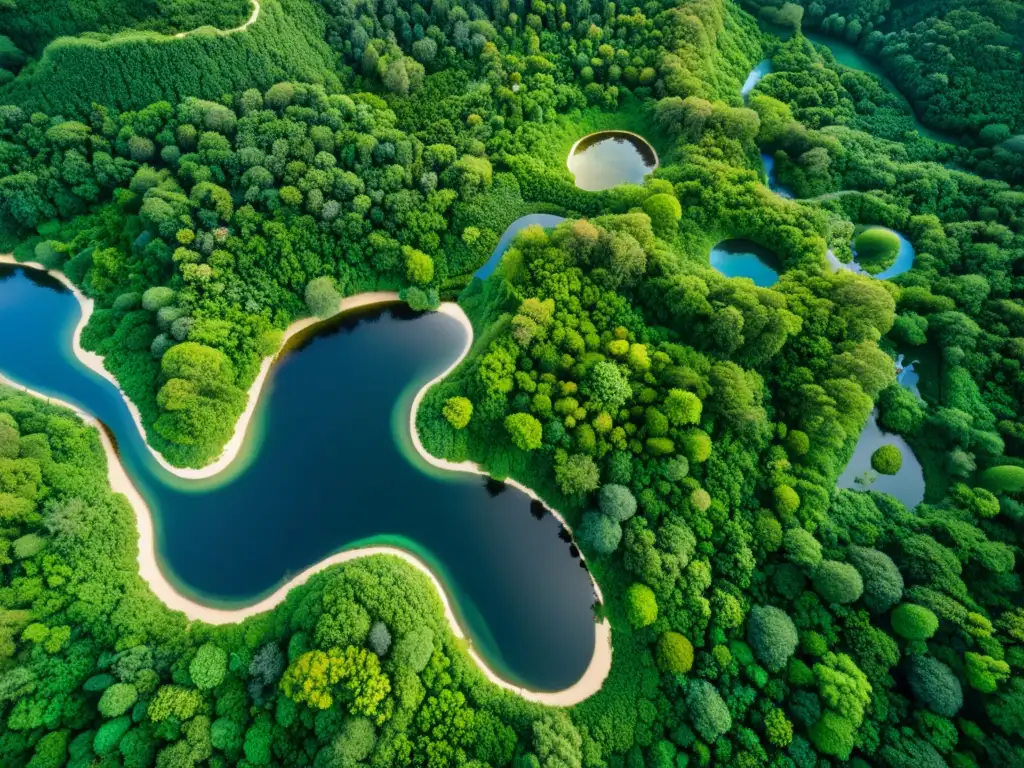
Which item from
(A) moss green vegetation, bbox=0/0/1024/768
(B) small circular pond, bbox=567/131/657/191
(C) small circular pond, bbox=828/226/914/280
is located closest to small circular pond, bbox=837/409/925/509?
(A) moss green vegetation, bbox=0/0/1024/768

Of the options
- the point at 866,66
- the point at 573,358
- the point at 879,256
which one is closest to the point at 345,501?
the point at 573,358

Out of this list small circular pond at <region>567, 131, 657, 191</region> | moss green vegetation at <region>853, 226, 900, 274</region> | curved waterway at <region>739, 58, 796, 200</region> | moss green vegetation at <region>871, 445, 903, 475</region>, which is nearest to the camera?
moss green vegetation at <region>871, 445, 903, 475</region>

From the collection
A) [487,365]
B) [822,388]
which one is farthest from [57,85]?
[822,388]

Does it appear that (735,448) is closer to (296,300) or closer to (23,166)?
(296,300)

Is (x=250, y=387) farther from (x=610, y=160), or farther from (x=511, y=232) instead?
(x=610, y=160)

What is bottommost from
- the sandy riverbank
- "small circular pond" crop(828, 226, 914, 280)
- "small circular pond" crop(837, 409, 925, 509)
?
the sandy riverbank

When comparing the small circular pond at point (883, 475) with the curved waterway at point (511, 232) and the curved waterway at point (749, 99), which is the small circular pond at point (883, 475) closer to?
the curved waterway at point (749, 99)

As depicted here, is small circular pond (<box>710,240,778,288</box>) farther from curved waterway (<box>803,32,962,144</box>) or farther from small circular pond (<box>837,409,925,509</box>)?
curved waterway (<box>803,32,962,144</box>)
